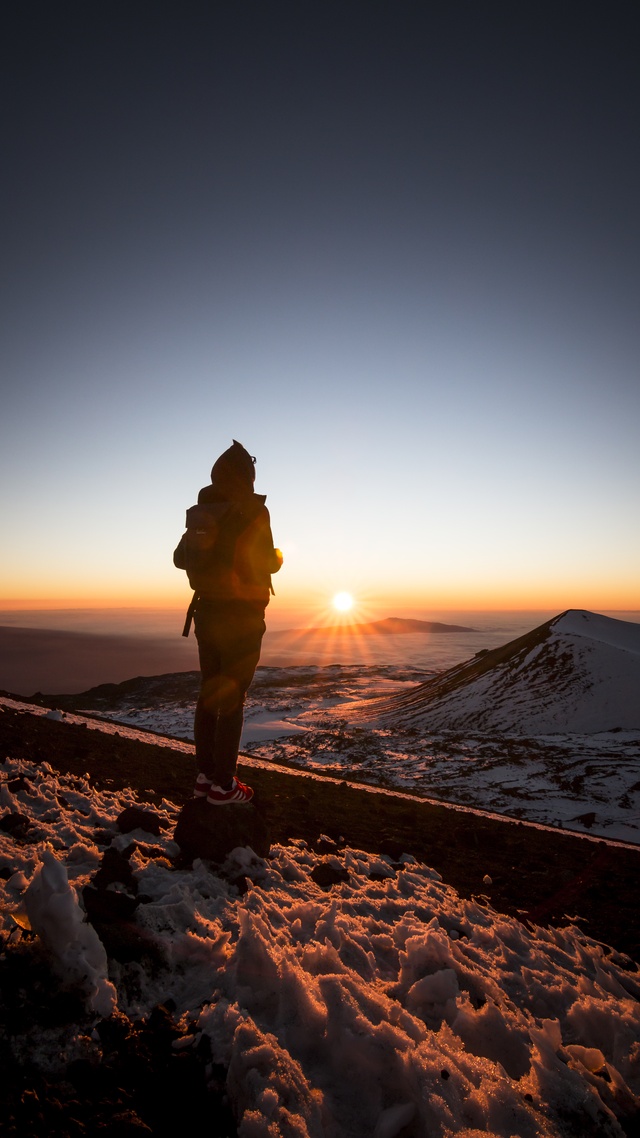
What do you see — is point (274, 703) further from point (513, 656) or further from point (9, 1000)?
point (9, 1000)

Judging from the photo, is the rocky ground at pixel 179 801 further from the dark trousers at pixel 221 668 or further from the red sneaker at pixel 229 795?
the dark trousers at pixel 221 668

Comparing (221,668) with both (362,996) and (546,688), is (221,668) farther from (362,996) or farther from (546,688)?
(546,688)

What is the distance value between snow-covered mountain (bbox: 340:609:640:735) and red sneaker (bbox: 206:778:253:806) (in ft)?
52.9

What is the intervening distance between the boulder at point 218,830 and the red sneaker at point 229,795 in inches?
5.3

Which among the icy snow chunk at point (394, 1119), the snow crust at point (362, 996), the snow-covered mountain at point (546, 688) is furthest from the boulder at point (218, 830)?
the snow-covered mountain at point (546, 688)

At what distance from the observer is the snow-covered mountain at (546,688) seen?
18000 millimetres

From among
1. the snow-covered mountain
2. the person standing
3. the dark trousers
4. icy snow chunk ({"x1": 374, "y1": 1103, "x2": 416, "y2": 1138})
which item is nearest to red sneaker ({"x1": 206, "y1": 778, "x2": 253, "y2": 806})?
the person standing

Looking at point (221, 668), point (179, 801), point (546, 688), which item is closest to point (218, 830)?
point (221, 668)

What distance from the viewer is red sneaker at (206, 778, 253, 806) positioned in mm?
3588

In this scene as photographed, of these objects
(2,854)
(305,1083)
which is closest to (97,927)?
(2,854)

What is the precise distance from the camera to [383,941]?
2.38m

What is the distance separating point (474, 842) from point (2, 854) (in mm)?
3525

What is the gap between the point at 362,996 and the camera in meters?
1.85

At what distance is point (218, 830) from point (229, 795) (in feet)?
1.73
